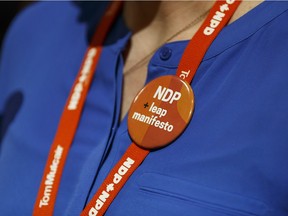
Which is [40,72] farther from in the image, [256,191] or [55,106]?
[256,191]

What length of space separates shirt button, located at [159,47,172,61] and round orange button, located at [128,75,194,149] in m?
0.04

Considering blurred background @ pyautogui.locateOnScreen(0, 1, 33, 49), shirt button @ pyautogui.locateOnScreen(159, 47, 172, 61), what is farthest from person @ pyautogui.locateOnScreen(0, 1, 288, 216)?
blurred background @ pyautogui.locateOnScreen(0, 1, 33, 49)

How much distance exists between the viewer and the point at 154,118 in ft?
2.25

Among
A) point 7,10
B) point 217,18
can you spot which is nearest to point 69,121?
point 217,18

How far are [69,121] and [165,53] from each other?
23cm

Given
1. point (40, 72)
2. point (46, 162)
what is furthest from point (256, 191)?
point (40, 72)

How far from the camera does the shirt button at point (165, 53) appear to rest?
0.74m

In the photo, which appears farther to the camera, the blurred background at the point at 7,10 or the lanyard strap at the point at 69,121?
the blurred background at the point at 7,10

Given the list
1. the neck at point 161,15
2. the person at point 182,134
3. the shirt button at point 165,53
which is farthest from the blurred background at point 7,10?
the shirt button at point 165,53

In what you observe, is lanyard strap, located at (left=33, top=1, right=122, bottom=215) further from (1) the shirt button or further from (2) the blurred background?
(2) the blurred background

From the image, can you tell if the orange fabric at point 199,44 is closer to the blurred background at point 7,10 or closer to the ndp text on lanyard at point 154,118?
the ndp text on lanyard at point 154,118

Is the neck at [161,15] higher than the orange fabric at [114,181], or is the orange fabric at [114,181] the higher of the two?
the neck at [161,15]

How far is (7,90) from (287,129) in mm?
670

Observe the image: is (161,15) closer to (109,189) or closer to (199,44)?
(199,44)
